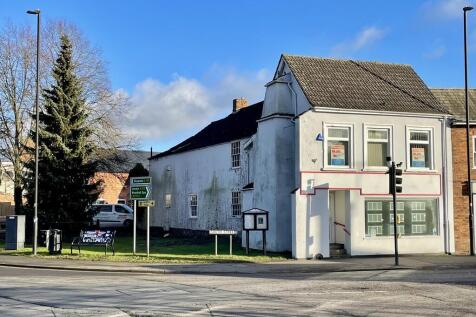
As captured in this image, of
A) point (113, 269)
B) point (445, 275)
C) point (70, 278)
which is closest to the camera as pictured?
point (70, 278)

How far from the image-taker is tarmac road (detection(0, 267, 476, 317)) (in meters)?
10.4

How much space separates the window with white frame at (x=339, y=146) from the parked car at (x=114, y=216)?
73.7 feet

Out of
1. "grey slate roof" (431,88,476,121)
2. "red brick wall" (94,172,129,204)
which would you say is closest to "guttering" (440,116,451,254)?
"grey slate roof" (431,88,476,121)

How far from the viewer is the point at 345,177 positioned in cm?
A: 2373

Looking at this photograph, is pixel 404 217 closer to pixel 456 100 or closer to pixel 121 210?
pixel 456 100

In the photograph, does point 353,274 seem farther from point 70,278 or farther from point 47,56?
point 47,56

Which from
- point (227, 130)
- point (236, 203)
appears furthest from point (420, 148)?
point (227, 130)

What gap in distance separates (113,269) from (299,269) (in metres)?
6.26

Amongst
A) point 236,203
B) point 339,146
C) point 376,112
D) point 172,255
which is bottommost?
point 172,255

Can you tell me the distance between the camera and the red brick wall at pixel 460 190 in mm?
25250

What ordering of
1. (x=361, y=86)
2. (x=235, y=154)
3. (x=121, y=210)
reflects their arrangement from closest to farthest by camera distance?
1. (x=361, y=86)
2. (x=235, y=154)
3. (x=121, y=210)

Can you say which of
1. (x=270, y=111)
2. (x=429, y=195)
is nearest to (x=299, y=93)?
(x=270, y=111)

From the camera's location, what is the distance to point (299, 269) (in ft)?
63.0

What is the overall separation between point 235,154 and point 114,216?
14.0m
